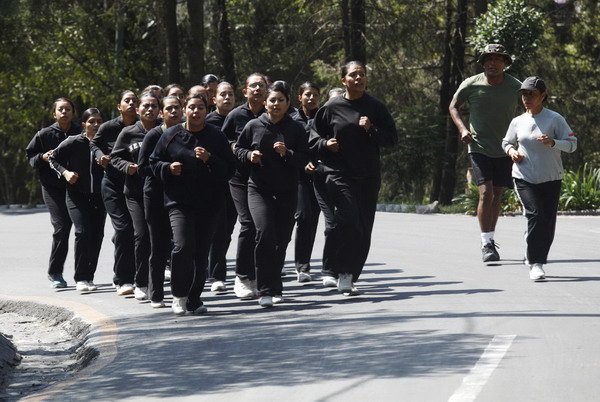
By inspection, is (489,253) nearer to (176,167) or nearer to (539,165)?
(539,165)

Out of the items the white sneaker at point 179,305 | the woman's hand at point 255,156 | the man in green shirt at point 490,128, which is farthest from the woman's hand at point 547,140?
the white sneaker at point 179,305

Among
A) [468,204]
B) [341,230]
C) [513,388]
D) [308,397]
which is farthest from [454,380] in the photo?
[468,204]

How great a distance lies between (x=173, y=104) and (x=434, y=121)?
17429mm

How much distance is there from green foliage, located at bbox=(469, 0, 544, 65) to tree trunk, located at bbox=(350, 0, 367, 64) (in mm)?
5235

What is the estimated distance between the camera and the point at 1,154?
121ft

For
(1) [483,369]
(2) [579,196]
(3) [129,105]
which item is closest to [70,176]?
(3) [129,105]

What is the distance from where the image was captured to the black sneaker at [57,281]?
1298 cm

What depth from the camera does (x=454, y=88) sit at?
32.1m

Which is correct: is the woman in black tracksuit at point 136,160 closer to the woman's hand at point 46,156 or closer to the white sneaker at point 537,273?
the woman's hand at point 46,156

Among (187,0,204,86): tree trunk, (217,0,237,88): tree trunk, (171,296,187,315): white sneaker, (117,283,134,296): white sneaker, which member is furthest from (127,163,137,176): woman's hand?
(217,0,237,88): tree trunk

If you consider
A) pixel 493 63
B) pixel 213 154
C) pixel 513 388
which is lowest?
pixel 513 388

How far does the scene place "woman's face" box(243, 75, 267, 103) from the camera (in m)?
11.7

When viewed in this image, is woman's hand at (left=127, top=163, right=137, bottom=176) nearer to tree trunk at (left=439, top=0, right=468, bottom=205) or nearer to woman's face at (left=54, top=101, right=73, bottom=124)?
woman's face at (left=54, top=101, right=73, bottom=124)

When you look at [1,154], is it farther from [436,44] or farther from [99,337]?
[99,337]
